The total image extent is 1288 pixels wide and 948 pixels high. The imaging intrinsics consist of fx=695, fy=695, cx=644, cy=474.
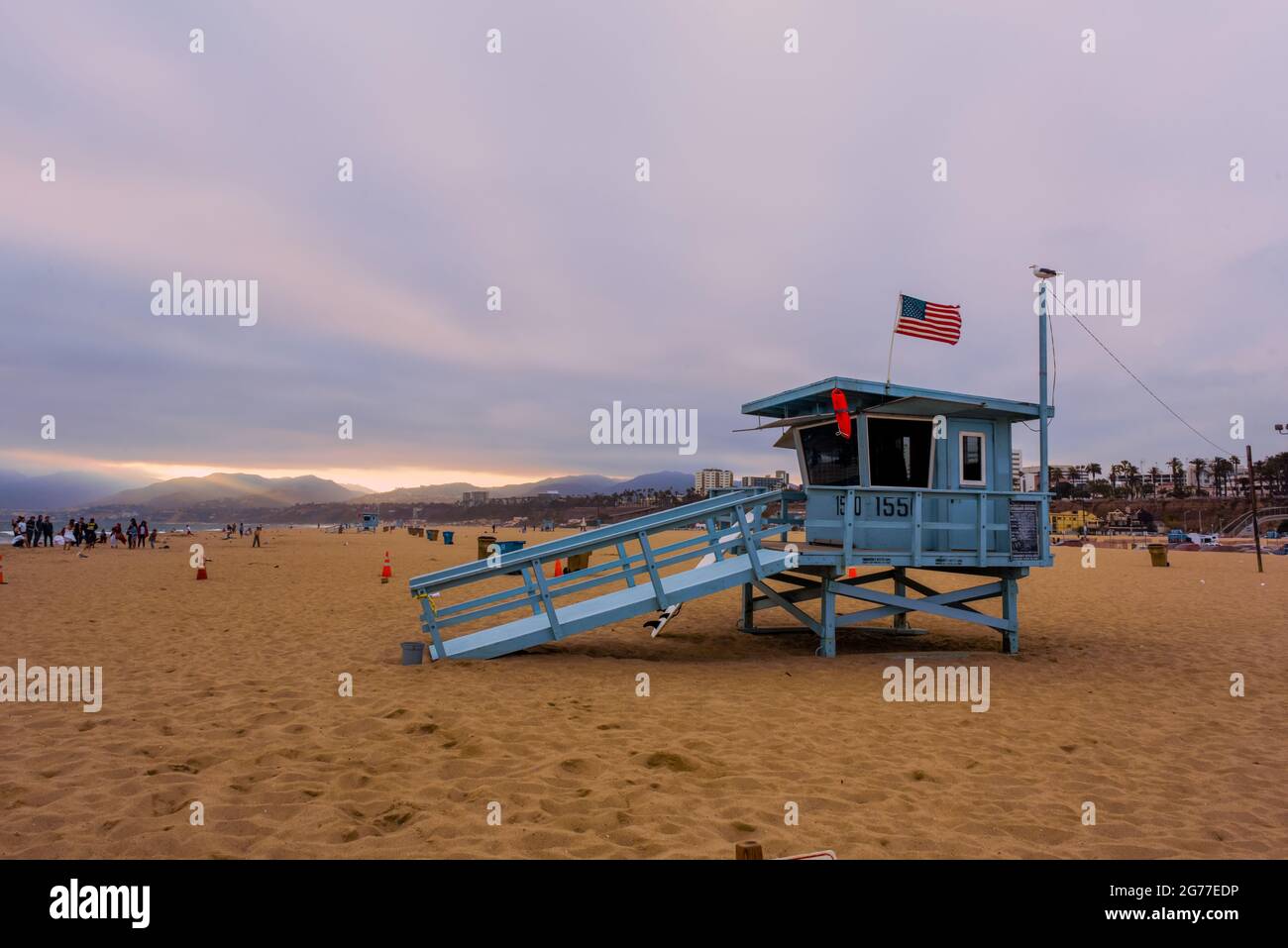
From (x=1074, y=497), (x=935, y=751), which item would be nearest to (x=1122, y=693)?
(x=935, y=751)

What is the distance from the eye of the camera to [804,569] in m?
11.9

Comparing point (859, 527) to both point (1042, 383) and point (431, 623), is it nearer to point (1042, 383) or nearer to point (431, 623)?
point (1042, 383)

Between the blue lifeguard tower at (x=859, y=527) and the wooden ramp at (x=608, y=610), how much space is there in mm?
25

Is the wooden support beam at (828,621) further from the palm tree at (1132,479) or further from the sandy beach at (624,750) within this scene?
the palm tree at (1132,479)

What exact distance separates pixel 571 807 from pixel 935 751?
356cm

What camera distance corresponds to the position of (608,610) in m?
10.5

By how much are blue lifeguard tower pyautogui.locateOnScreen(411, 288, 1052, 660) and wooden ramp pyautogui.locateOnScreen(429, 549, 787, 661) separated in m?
0.02

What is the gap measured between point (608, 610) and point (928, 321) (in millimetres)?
7090

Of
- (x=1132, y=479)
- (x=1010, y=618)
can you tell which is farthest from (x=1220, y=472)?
(x=1010, y=618)

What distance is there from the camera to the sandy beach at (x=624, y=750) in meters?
4.55

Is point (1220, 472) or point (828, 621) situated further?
point (1220, 472)

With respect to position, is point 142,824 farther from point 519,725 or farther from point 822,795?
point 822,795

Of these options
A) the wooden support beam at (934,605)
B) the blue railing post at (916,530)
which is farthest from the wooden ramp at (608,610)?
the blue railing post at (916,530)
